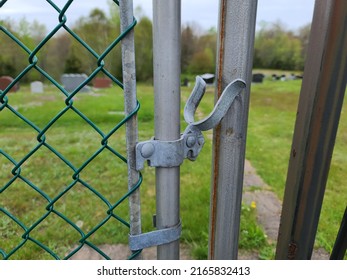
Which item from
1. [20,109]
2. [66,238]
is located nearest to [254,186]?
[66,238]

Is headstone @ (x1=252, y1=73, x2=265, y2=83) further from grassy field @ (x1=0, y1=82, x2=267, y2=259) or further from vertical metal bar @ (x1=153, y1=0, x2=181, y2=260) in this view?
→ vertical metal bar @ (x1=153, y1=0, x2=181, y2=260)

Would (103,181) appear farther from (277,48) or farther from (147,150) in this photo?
(277,48)

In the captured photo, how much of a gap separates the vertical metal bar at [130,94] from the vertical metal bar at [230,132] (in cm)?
18

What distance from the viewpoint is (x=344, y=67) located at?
25.9 inches

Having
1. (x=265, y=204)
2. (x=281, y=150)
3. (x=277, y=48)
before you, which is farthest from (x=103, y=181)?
(x=277, y=48)

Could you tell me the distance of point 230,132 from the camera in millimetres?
629

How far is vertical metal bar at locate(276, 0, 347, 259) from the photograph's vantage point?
64 centimetres

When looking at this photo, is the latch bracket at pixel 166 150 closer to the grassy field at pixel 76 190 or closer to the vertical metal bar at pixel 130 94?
the vertical metal bar at pixel 130 94

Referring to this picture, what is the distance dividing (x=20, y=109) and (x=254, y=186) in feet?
16.3

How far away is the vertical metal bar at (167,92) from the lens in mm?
533

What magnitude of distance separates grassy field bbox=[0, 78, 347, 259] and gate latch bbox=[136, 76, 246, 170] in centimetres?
20

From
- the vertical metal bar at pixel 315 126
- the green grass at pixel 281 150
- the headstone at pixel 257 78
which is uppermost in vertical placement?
the vertical metal bar at pixel 315 126

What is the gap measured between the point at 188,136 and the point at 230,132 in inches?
3.7

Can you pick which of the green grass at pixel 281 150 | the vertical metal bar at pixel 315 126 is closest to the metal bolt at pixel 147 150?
the vertical metal bar at pixel 315 126
